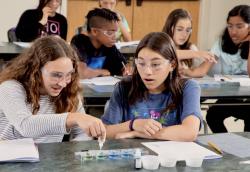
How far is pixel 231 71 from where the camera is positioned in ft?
11.3

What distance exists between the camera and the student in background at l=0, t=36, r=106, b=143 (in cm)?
167

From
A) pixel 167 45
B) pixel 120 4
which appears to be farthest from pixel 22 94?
pixel 120 4

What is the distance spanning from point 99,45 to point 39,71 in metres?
1.39

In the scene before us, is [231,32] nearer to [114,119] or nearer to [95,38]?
[95,38]

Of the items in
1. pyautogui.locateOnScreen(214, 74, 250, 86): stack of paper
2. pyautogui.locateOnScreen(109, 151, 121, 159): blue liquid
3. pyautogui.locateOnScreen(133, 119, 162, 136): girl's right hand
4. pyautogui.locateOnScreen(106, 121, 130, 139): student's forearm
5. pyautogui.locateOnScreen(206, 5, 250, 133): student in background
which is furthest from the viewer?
pyautogui.locateOnScreen(206, 5, 250, 133): student in background

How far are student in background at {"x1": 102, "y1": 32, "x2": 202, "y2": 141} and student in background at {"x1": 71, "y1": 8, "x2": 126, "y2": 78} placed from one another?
1.06 meters

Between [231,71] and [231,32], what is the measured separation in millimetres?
299

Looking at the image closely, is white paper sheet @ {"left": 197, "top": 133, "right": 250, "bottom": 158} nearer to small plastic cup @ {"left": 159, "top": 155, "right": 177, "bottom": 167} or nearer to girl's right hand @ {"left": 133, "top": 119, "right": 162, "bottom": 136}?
girl's right hand @ {"left": 133, "top": 119, "right": 162, "bottom": 136}

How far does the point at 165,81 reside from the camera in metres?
2.08

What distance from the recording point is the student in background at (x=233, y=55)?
329 cm

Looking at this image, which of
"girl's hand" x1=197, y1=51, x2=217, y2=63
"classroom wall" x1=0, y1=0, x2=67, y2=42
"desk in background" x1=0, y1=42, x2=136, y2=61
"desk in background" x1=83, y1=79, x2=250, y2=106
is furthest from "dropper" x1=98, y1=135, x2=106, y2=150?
"classroom wall" x1=0, y1=0, x2=67, y2=42

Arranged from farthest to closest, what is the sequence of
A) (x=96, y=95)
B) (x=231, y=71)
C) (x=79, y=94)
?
(x=231, y=71) < (x=96, y=95) < (x=79, y=94)

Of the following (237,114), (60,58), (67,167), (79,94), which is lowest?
(237,114)

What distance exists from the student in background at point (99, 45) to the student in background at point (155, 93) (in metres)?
1.06
